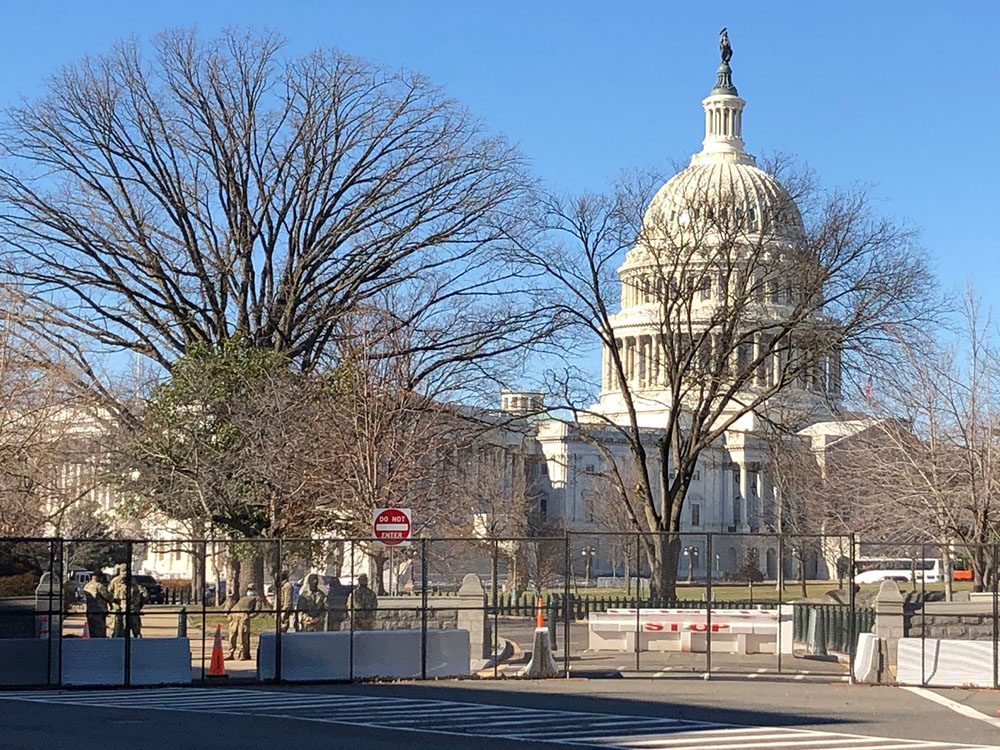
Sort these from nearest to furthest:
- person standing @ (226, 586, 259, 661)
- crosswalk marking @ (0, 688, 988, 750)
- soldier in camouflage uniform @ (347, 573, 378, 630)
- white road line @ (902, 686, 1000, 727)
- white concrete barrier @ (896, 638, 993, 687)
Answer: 1. crosswalk marking @ (0, 688, 988, 750)
2. white road line @ (902, 686, 1000, 727)
3. white concrete barrier @ (896, 638, 993, 687)
4. soldier in camouflage uniform @ (347, 573, 378, 630)
5. person standing @ (226, 586, 259, 661)

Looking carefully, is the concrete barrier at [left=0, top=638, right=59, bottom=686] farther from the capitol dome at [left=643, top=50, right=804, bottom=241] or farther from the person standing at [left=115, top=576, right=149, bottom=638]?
the capitol dome at [left=643, top=50, right=804, bottom=241]

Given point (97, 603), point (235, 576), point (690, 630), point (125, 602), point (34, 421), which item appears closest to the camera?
point (125, 602)

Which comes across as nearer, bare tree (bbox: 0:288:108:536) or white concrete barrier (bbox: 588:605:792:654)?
white concrete barrier (bbox: 588:605:792:654)

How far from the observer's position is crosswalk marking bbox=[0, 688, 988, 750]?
54.9 ft

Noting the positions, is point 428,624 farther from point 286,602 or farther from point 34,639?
point 34,639

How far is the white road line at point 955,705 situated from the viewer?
1955 centimetres

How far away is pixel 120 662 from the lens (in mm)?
24156

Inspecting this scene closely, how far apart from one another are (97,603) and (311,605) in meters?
3.44

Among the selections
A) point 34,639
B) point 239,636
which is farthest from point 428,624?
point 34,639

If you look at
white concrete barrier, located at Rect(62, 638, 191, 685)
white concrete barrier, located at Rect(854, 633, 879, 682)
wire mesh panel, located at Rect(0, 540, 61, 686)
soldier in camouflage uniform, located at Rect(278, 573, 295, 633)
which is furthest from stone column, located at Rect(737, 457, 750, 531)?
white concrete barrier, located at Rect(62, 638, 191, 685)

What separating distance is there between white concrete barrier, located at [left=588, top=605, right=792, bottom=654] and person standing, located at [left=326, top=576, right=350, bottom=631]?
5.22 m

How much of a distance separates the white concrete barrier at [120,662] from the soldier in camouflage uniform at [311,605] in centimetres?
224

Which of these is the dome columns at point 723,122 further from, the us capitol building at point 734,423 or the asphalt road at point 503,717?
the asphalt road at point 503,717

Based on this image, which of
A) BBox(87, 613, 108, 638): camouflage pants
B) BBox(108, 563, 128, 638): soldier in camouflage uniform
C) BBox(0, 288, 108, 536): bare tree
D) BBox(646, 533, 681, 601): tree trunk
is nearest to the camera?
BBox(108, 563, 128, 638): soldier in camouflage uniform
